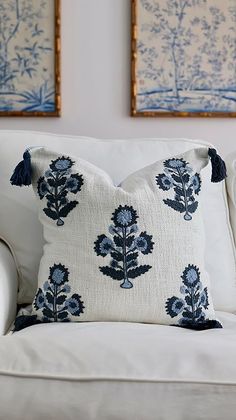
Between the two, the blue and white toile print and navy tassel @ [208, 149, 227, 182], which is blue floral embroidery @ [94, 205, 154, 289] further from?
the blue and white toile print

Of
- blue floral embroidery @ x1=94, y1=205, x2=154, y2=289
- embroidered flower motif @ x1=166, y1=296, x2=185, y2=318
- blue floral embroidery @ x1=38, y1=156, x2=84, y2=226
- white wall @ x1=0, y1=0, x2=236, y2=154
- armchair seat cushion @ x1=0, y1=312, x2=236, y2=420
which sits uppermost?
white wall @ x1=0, y1=0, x2=236, y2=154

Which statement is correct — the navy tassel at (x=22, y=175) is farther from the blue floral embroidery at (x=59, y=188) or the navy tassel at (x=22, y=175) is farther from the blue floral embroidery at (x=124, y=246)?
the blue floral embroidery at (x=124, y=246)

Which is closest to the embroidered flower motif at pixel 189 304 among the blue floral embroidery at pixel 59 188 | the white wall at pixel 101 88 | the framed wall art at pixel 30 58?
the blue floral embroidery at pixel 59 188

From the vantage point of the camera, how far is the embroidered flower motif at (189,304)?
1.47m

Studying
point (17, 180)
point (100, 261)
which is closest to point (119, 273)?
point (100, 261)

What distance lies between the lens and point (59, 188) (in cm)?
156

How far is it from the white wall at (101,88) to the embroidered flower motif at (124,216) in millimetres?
811

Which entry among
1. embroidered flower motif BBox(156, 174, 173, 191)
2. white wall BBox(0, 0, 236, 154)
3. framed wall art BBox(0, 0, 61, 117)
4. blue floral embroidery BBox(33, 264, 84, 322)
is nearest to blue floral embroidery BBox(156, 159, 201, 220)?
embroidered flower motif BBox(156, 174, 173, 191)

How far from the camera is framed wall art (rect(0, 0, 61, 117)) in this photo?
2223 millimetres

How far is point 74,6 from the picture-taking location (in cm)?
224

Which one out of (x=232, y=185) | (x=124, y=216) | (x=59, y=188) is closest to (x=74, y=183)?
(x=59, y=188)

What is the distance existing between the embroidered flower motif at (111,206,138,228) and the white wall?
811 millimetres

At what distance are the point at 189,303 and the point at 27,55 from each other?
1.20 metres

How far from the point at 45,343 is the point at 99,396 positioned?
0.51 ft
